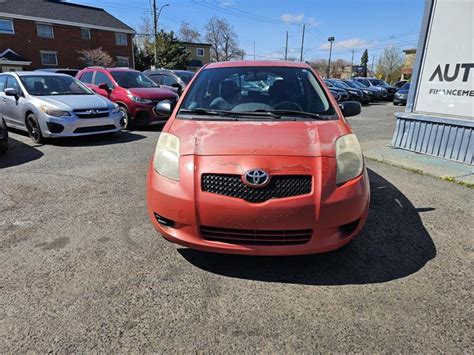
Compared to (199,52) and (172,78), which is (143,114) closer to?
(172,78)

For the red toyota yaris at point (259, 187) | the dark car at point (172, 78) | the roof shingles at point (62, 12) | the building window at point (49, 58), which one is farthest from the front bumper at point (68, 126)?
the building window at point (49, 58)

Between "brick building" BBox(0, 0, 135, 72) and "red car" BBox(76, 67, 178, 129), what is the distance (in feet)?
80.4

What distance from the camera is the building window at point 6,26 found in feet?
90.7

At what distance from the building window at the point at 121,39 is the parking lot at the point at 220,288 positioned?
36.8m

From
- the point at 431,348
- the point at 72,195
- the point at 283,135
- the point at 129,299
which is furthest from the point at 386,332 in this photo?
the point at 72,195

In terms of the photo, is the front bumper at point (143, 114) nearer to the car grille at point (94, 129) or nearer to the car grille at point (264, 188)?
the car grille at point (94, 129)

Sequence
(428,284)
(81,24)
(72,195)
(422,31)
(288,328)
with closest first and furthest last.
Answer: (288,328) → (428,284) → (72,195) → (422,31) → (81,24)

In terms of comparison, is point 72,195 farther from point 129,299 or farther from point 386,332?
point 386,332

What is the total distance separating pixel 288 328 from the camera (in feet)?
6.56

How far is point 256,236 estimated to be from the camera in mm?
2266

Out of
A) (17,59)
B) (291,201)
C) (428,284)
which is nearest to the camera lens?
(291,201)

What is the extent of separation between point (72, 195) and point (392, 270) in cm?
381

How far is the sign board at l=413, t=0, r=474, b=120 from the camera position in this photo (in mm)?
5334

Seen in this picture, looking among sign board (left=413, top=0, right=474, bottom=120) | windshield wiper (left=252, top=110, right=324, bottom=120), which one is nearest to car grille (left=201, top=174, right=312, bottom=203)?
windshield wiper (left=252, top=110, right=324, bottom=120)
